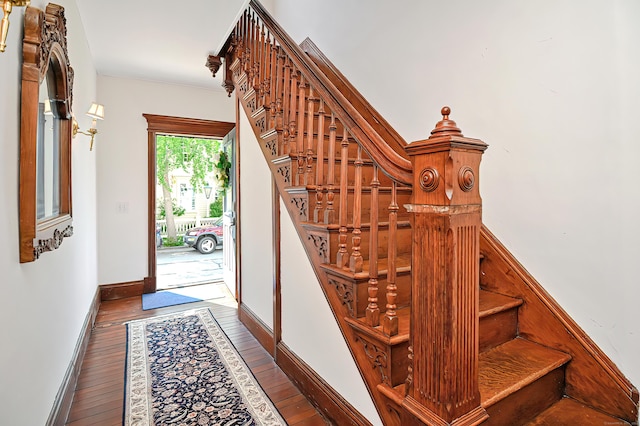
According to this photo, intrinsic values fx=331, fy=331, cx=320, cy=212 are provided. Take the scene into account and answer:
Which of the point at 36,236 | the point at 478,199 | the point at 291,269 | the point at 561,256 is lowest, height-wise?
the point at 291,269

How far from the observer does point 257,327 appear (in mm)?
2824

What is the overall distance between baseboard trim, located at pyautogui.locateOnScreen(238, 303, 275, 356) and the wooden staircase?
112 centimetres

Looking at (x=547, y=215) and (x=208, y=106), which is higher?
(x=208, y=106)

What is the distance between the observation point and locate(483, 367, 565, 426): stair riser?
3.84 ft

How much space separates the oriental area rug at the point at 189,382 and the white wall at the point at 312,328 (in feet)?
1.21

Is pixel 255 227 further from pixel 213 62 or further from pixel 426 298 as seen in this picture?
pixel 426 298

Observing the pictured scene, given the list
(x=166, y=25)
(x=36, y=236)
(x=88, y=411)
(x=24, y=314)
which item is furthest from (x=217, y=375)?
(x=166, y=25)

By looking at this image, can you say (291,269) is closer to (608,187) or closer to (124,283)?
(608,187)

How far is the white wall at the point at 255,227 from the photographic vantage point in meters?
2.63

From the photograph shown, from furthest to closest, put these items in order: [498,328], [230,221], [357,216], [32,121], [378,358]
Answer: [230,221] → [498,328] → [357,216] → [378,358] → [32,121]

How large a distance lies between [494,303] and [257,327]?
Result: 1927mm

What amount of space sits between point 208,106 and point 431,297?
4.53 meters

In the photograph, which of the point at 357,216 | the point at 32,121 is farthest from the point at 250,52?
the point at 357,216

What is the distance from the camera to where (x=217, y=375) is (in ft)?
7.38
